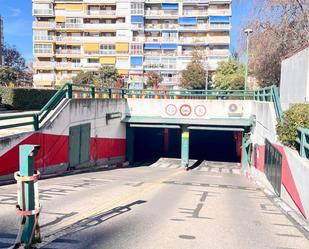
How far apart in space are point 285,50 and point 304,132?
20066 millimetres

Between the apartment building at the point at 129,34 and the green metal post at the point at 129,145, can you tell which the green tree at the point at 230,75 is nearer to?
the apartment building at the point at 129,34

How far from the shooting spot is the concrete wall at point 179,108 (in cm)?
2358

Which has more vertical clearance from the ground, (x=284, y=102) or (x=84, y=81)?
(x=84, y=81)

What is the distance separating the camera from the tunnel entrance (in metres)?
31.6

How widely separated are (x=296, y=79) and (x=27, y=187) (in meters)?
13.3

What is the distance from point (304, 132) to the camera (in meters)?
7.41

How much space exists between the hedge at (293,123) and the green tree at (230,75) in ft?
135

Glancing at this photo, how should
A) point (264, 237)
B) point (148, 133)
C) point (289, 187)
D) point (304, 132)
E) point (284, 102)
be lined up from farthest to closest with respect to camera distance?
1. point (148, 133)
2. point (284, 102)
3. point (289, 187)
4. point (304, 132)
5. point (264, 237)

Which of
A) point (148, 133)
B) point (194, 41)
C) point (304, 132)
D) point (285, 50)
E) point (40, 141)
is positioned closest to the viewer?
point (304, 132)

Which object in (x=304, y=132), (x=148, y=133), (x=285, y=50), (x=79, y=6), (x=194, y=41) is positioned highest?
(x=79, y=6)

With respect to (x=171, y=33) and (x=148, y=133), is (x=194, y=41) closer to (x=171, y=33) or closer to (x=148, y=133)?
(x=171, y=33)

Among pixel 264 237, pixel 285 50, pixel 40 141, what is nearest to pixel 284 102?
pixel 285 50

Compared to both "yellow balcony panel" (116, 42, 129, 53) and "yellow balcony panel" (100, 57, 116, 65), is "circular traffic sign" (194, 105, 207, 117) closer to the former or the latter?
"yellow balcony panel" (116, 42, 129, 53)

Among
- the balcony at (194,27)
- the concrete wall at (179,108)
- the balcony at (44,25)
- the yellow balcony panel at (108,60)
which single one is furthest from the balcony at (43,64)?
the concrete wall at (179,108)
